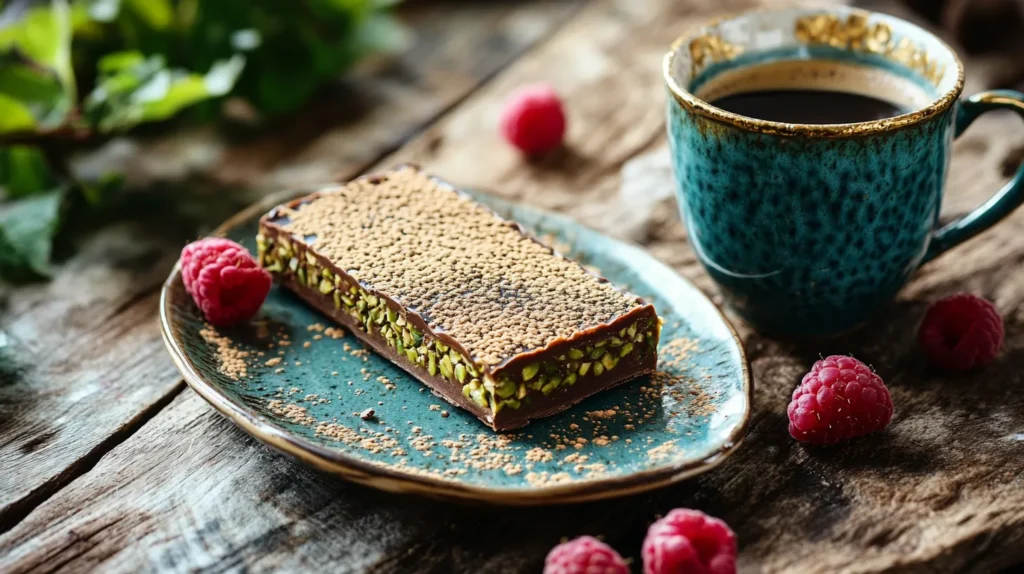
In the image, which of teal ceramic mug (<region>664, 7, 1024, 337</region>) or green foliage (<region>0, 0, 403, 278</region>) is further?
green foliage (<region>0, 0, 403, 278</region>)

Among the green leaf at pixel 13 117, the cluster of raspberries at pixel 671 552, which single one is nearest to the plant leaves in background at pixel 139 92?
the green leaf at pixel 13 117

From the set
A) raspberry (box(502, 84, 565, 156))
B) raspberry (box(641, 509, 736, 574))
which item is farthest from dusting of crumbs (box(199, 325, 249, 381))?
raspberry (box(502, 84, 565, 156))

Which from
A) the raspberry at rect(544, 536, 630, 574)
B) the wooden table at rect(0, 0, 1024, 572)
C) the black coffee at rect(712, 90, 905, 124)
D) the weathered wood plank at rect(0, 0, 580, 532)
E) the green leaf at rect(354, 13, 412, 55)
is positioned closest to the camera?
the raspberry at rect(544, 536, 630, 574)

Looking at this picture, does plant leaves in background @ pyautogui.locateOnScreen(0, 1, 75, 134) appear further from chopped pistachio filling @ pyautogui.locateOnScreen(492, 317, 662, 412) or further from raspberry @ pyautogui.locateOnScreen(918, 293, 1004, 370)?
raspberry @ pyautogui.locateOnScreen(918, 293, 1004, 370)

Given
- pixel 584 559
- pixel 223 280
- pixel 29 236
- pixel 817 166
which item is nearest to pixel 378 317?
pixel 223 280

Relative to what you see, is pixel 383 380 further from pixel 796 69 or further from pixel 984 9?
pixel 984 9

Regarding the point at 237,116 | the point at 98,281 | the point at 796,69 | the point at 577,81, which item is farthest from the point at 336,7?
the point at 796,69

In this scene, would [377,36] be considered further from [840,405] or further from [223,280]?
[840,405]
